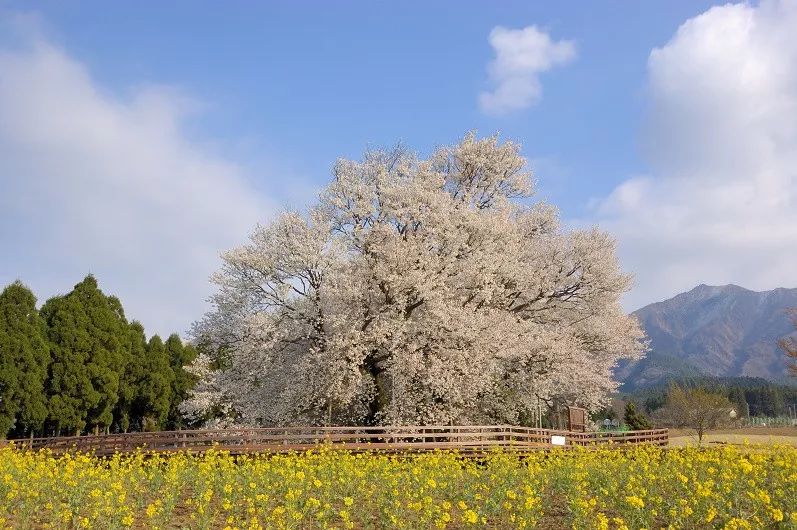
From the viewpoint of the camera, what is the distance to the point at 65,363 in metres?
40.2

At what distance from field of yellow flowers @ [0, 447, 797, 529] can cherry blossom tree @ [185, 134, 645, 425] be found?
437 inches

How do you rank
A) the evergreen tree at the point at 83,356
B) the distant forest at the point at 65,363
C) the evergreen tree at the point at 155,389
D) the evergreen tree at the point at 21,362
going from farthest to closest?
the evergreen tree at the point at 155,389 → the evergreen tree at the point at 83,356 → the distant forest at the point at 65,363 → the evergreen tree at the point at 21,362

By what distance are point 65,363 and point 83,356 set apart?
42.2 inches

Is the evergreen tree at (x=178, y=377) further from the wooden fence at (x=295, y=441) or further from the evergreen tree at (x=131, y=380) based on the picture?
the wooden fence at (x=295, y=441)

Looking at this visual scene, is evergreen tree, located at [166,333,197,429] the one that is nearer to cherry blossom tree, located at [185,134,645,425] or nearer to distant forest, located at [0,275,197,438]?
distant forest, located at [0,275,197,438]

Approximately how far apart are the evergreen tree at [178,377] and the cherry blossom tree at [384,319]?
23.9m

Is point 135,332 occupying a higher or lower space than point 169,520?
higher

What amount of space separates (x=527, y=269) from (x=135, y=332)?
104 ft

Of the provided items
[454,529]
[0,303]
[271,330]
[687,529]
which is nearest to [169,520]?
[454,529]

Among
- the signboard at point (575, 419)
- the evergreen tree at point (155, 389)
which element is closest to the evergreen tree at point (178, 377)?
the evergreen tree at point (155, 389)

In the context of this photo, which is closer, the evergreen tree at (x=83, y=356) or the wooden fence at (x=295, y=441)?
the wooden fence at (x=295, y=441)

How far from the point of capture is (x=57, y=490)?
12414 millimetres

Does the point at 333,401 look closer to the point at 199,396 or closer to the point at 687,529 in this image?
the point at 199,396

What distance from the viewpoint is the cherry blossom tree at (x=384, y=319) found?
27.1 metres
